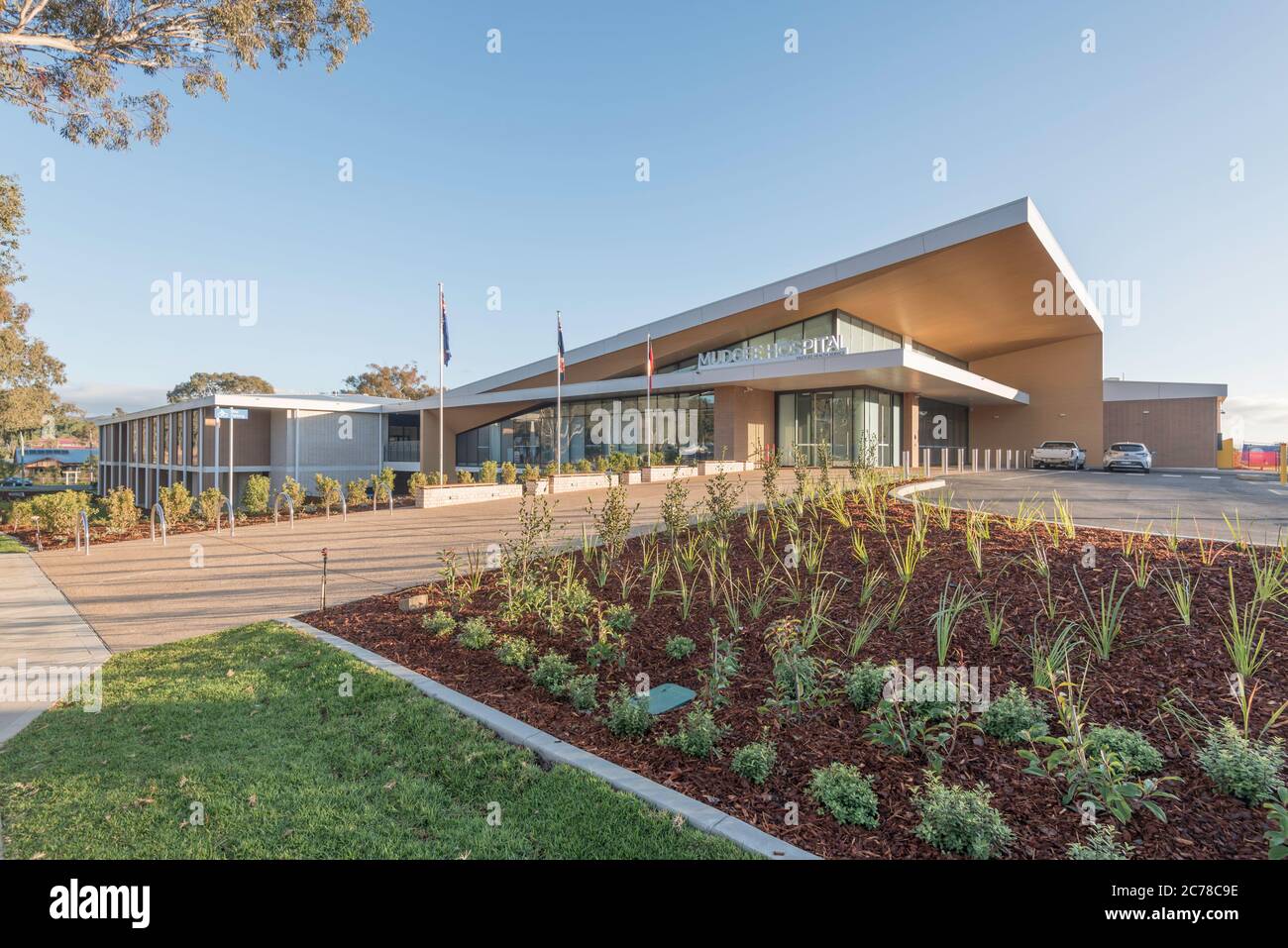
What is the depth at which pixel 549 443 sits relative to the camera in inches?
1266

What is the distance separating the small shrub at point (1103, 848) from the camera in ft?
8.56

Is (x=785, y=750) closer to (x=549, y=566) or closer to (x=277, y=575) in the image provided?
(x=549, y=566)

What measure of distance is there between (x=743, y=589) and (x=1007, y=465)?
35787 millimetres

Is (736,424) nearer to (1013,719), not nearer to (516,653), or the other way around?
(516,653)

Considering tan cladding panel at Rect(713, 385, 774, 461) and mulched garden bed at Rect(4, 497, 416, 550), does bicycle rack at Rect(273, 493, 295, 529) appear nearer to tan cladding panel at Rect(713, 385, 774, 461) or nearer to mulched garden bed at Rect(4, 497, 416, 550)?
mulched garden bed at Rect(4, 497, 416, 550)

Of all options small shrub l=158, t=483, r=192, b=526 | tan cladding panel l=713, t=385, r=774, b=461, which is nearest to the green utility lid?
small shrub l=158, t=483, r=192, b=526

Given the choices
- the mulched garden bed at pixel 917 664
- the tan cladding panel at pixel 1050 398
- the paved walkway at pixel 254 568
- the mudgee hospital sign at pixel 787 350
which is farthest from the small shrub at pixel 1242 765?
the tan cladding panel at pixel 1050 398

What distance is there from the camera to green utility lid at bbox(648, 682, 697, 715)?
4312mm

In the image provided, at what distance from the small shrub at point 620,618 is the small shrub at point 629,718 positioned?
143 centimetres

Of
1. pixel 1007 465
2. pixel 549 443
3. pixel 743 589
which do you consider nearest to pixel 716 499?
pixel 743 589

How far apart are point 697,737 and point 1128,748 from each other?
7.51ft

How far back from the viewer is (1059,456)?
1185 inches
